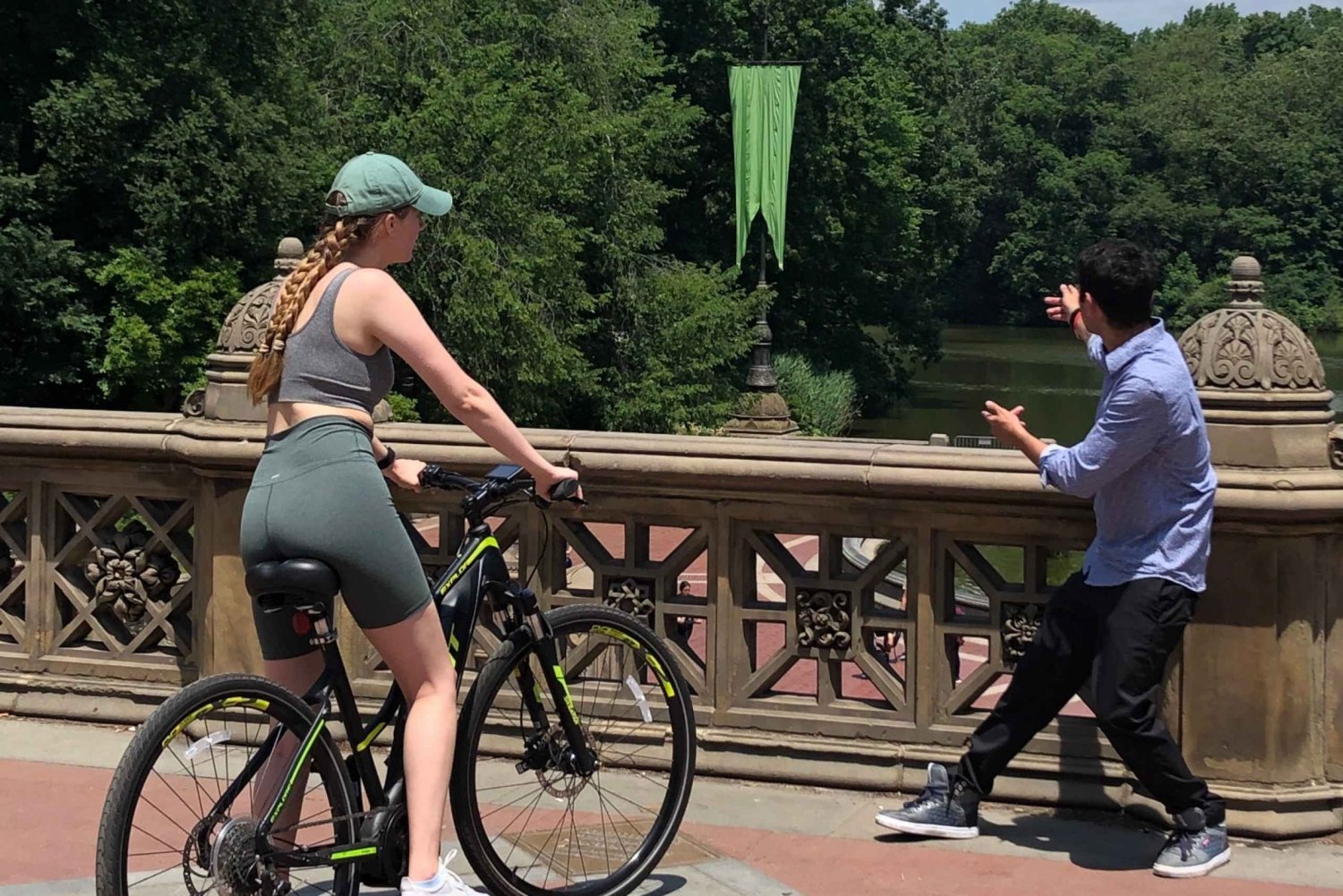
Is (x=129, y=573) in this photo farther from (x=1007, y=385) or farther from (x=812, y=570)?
(x=1007, y=385)

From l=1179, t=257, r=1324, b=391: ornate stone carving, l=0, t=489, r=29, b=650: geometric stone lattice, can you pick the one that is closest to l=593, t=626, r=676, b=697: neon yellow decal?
l=1179, t=257, r=1324, b=391: ornate stone carving

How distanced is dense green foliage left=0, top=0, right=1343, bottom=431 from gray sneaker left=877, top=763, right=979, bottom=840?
27.7 m

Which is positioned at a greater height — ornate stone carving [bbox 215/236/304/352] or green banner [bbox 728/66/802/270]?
green banner [bbox 728/66/802/270]

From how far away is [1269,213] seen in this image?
10556cm

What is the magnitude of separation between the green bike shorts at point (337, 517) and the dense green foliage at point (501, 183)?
28.6 meters

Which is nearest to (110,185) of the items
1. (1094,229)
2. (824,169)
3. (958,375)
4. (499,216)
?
(499,216)

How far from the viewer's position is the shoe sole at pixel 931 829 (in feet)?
16.2

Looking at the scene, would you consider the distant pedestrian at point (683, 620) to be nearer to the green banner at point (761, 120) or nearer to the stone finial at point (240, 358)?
the stone finial at point (240, 358)

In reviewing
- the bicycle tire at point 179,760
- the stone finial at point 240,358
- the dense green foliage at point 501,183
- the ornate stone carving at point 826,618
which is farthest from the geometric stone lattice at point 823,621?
the dense green foliage at point 501,183

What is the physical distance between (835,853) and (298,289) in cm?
226

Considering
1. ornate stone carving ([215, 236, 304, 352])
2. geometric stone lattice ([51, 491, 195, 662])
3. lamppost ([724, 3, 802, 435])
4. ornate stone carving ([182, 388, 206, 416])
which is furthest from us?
lamppost ([724, 3, 802, 435])

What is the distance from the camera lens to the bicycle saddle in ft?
12.0

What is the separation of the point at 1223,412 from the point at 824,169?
159ft

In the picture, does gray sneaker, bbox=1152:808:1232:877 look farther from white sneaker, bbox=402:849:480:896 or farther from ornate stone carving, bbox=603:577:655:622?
white sneaker, bbox=402:849:480:896
